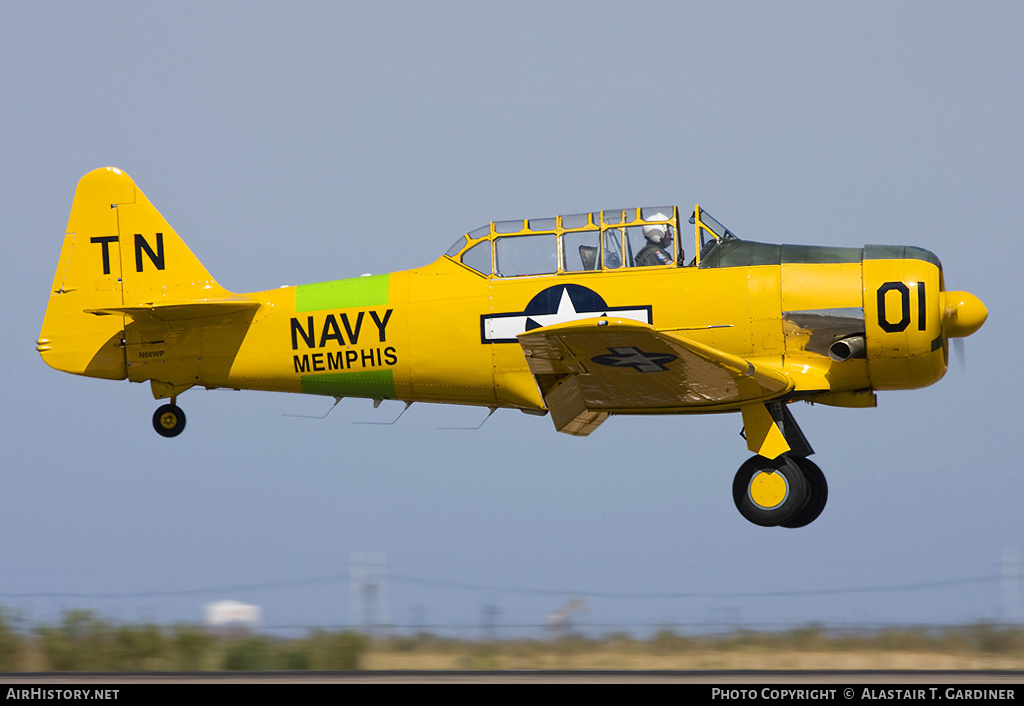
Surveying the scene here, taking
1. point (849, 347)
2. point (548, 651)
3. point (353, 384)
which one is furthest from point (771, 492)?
point (353, 384)

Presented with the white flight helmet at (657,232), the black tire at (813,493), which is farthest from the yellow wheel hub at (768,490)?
the white flight helmet at (657,232)

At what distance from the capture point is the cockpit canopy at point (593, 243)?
40.0 ft

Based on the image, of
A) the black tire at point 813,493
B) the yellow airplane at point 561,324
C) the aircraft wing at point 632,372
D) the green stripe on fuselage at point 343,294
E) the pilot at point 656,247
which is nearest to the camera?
the aircraft wing at point 632,372

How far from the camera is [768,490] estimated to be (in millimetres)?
11781

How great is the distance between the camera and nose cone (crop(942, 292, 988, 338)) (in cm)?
1161

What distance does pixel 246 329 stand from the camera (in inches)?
521

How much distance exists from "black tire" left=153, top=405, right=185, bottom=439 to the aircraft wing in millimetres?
4072

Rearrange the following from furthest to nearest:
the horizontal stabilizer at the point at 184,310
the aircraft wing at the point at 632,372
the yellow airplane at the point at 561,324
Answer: the horizontal stabilizer at the point at 184,310
the yellow airplane at the point at 561,324
the aircraft wing at the point at 632,372

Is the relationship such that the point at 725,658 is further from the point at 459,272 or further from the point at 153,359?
the point at 153,359

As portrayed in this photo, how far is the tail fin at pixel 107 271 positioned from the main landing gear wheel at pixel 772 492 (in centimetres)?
566

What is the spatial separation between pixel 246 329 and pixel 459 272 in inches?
91.4

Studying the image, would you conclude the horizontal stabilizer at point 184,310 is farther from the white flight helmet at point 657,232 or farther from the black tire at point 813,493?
the black tire at point 813,493

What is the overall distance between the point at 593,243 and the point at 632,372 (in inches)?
59.0
